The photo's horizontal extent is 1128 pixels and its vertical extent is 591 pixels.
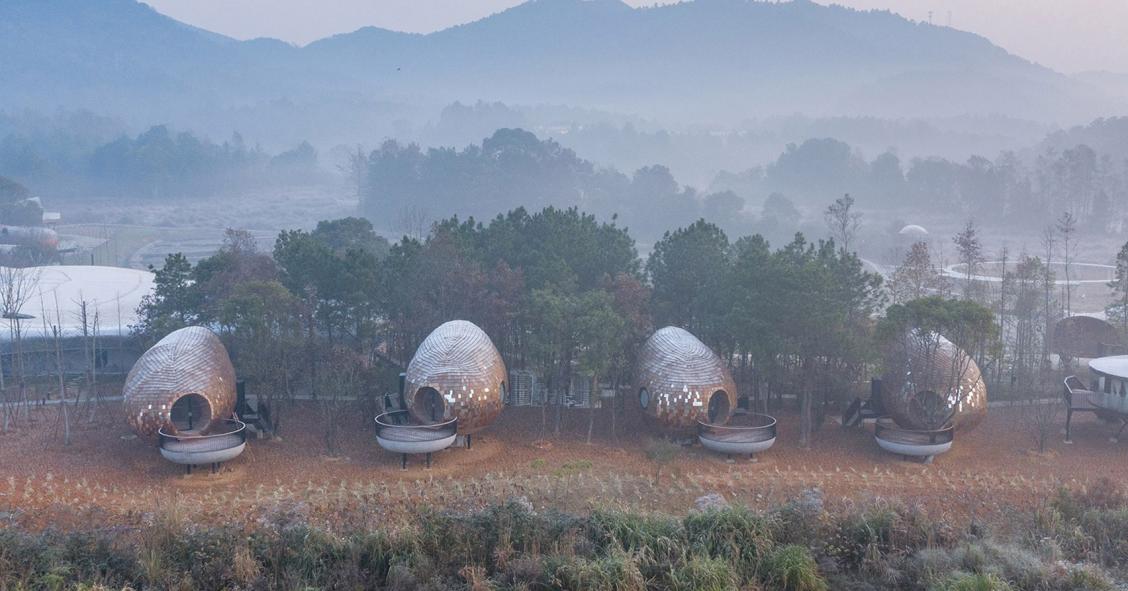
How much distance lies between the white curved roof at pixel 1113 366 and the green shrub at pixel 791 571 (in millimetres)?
13697

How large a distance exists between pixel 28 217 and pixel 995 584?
214 feet

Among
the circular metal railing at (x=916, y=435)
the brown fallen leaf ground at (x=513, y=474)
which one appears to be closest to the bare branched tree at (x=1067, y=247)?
the brown fallen leaf ground at (x=513, y=474)

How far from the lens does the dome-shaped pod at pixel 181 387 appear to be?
19531 millimetres

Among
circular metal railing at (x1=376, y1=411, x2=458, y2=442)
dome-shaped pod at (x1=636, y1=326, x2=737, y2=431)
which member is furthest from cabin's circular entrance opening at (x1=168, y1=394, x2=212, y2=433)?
dome-shaped pod at (x1=636, y1=326, x2=737, y2=431)

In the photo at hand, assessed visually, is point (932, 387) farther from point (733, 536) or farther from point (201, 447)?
point (201, 447)

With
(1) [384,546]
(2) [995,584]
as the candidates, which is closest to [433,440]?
(1) [384,546]

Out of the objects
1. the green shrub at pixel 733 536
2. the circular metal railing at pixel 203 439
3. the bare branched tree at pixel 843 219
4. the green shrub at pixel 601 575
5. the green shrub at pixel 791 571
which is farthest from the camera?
the bare branched tree at pixel 843 219

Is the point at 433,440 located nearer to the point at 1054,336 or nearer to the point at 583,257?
the point at 583,257

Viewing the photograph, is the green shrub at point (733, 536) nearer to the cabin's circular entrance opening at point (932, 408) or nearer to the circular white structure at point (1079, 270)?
the cabin's circular entrance opening at point (932, 408)

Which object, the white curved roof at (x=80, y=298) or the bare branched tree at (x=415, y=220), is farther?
the bare branched tree at (x=415, y=220)

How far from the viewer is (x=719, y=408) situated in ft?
A: 72.7

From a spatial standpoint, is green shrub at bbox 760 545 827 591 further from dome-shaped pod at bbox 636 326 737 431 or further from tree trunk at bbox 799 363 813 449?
tree trunk at bbox 799 363 813 449

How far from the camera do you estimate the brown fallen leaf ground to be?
16344 mm

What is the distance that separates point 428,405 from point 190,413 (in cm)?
549
